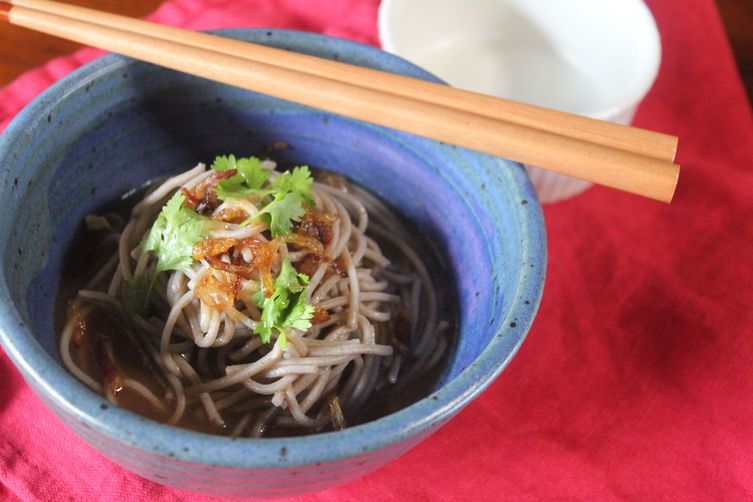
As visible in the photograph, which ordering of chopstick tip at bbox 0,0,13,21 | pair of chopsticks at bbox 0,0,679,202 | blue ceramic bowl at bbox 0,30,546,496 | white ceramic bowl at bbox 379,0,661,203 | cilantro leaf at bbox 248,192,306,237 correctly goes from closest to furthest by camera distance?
1. blue ceramic bowl at bbox 0,30,546,496
2. pair of chopsticks at bbox 0,0,679,202
3. cilantro leaf at bbox 248,192,306,237
4. chopstick tip at bbox 0,0,13,21
5. white ceramic bowl at bbox 379,0,661,203

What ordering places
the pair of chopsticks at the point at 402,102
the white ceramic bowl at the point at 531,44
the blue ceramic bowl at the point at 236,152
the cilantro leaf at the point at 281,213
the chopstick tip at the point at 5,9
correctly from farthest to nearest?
the white ceramic bowl at the point at 531,44, the chopstick tip at the point at 5,9, the cilantro leaf at the point at 281,213, the pair of chopsticks at the point at 402,102, the blue ceramic bowl at the point at 236,152

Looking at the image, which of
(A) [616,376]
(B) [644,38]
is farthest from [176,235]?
(B) [644,38]

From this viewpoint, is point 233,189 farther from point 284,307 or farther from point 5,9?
point 5,9

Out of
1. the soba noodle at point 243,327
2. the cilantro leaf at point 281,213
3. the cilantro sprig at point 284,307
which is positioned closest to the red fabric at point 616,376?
the soba noodle at point 243,327

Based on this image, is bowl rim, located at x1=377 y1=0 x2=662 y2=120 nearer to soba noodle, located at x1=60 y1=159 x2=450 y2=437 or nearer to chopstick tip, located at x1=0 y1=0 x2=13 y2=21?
soba noodle, located at x1=60 y1=159 x2=450 y2=437

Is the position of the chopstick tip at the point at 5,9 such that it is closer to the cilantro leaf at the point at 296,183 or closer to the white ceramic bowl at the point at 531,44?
the cilantro leaf at the point at 296,183

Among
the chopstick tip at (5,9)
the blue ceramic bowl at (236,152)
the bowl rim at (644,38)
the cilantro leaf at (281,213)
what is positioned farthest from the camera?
the bowl rim at (644,38)

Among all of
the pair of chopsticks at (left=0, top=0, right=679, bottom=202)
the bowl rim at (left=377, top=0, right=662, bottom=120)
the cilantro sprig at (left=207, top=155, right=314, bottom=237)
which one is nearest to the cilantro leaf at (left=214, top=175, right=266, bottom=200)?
the cilantro sprig at (left=207, top=155, right=314, bottom=237)

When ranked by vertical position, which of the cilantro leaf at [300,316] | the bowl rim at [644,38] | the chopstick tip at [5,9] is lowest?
the bowl rim at [644,38]
